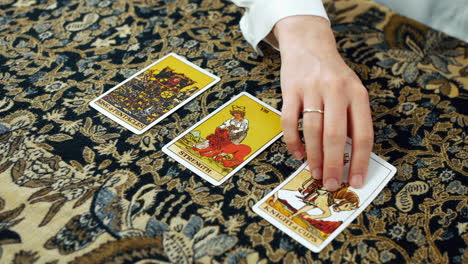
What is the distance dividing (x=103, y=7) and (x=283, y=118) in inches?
26.9

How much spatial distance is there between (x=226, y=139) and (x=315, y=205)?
214 mm

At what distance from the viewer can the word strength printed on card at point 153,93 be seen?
96 centimetres

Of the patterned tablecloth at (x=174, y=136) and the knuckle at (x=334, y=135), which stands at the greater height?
the knuckle at (x=334, y=135)

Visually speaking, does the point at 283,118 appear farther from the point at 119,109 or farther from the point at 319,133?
the point at 119,109

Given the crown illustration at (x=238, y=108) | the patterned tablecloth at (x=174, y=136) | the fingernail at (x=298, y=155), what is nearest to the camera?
the patterned tablecloth at (x=174, y=136)

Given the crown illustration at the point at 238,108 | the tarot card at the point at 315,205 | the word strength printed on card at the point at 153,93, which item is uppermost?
the word strength printed on card at the point at 153,93

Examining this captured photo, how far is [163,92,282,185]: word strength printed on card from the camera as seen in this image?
2.87 ft

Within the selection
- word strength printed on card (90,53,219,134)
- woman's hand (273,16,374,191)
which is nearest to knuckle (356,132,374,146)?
woman's hand (273,16,374,191)

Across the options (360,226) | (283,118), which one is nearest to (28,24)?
(283,118)

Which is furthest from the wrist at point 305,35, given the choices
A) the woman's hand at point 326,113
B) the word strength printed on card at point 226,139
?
the word strength printed on card at point 226,139

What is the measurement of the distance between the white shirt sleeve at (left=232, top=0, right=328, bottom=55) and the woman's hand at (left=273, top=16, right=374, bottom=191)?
102mm

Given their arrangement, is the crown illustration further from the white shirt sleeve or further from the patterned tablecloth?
the white shirt sleeve

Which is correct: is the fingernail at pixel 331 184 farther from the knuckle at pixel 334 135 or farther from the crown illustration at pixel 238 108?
the crown illustration at pixel 238 108

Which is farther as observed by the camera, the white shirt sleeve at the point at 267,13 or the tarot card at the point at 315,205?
the white shirt sleeve at the point at 267,13
